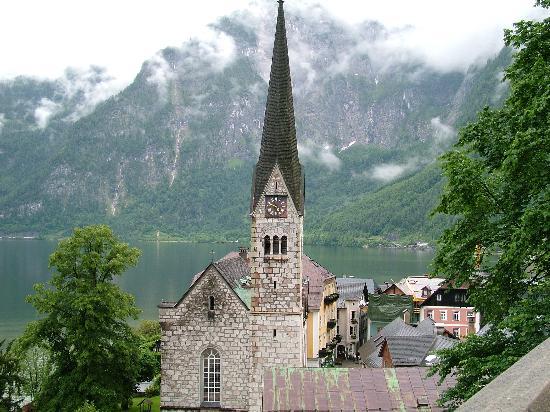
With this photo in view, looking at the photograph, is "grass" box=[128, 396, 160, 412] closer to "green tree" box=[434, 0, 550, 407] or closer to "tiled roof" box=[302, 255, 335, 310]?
"tiled roof" box=[302, 255, 335, 310]

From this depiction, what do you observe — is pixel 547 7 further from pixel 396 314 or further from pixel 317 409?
pixel 396 314

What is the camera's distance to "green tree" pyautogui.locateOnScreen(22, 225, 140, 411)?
3144 cm

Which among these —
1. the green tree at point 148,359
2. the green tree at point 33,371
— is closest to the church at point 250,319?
the green tree at point 33,371

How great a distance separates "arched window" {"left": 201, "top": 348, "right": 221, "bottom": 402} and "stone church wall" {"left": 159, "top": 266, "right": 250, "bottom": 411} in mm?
240

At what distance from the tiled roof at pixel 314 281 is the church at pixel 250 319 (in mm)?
16046

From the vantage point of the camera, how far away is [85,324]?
31.5 m

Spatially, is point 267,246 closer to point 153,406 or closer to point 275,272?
point 275,272

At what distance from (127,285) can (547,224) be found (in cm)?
11936

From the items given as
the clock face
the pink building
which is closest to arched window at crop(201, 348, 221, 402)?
the clock face

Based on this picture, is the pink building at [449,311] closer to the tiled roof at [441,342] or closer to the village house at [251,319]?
the tiled roof at [441,342]

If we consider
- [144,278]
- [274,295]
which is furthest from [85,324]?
[144,278]

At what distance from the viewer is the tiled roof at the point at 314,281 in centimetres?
4938

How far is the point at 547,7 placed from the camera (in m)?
12.9

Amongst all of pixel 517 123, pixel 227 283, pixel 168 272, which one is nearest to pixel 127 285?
pixel 168 272
